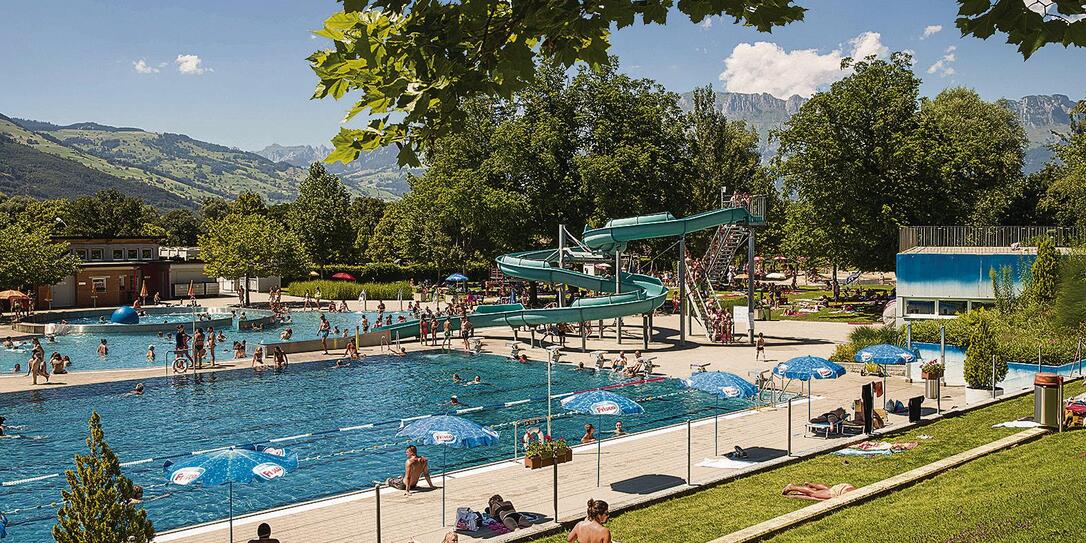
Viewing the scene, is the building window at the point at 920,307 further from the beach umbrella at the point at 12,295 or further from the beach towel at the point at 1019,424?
the beach umbrella at the point at 12,295

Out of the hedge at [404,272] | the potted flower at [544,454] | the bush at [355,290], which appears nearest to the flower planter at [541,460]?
the potted flower at [544,454]

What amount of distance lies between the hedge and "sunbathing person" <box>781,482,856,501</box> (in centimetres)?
5677

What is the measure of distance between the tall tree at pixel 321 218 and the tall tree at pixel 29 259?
2476 cm

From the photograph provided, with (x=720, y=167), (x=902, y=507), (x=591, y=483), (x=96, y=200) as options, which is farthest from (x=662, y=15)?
(x=96, y=200)

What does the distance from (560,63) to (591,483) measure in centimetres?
1176

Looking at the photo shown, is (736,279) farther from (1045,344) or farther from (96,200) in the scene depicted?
(96,200)

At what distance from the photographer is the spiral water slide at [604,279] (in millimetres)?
35844

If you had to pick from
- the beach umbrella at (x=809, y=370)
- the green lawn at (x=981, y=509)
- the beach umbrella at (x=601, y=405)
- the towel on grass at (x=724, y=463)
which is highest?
the beach umbrella at (x=809, y=370)

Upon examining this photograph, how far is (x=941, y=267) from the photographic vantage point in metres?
32.4

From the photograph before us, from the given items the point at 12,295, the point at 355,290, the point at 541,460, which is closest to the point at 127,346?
the point at 12,295

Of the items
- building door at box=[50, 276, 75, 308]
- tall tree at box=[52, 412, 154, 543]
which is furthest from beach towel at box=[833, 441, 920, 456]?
building door at box=[50, 276, 75, 308]

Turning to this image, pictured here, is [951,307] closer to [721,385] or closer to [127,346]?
[721,385]

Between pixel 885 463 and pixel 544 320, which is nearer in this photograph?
pixel 885 463

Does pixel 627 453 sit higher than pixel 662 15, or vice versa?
pixel 662 15
